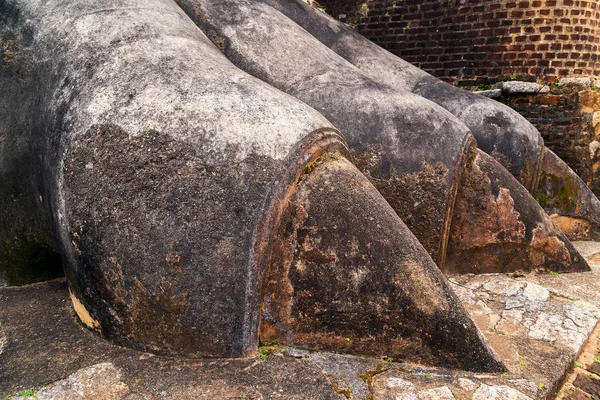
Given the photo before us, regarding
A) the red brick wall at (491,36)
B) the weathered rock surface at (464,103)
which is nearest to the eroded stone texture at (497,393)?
the weathered rock surface at (464,103)

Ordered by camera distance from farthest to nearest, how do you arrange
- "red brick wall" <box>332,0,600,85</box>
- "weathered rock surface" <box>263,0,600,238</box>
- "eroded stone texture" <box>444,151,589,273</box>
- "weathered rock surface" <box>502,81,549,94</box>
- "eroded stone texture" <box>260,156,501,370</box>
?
"weathered rock surface" <box>502,81,549,94</box>
"red brick wall" <box>332,0,600,85</box>
"weathered rock surface" <box>263,0,600,238</box>
"eroded stone texture" <box>444,151,589,273</box>
"eroded stone texture" <box>260,156,501,370</box>

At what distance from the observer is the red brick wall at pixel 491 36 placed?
557 cm

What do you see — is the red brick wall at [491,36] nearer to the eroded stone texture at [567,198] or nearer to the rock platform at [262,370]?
the eroded stone texture at [567,198]

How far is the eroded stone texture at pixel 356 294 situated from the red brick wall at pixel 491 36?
470cm

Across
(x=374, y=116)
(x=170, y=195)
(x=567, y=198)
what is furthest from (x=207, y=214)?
(x=567, y=198)

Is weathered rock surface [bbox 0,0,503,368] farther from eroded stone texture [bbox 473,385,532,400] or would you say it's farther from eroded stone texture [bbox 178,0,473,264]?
eroded stone texture [bbox 178,0,473,264]

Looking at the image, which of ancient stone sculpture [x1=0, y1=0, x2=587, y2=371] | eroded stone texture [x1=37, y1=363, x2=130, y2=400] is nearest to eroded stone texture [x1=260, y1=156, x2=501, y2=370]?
ancient stone sculpture [x1=0, y1=0, x2=587, y2=371]

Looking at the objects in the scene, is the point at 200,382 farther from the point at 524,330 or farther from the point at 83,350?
the point at 524,330

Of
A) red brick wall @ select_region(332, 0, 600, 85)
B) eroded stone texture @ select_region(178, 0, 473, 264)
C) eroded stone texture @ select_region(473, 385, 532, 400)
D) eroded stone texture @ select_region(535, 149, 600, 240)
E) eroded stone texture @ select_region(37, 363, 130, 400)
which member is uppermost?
red brick wall @ select_region(332, 0, 600, 85)

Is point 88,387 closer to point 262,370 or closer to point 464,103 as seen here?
point 262,370

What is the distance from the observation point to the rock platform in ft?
5.79

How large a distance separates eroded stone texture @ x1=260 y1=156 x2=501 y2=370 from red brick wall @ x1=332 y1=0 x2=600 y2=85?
4698mm

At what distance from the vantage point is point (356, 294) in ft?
6.63

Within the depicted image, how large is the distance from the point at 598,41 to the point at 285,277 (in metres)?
5.49
